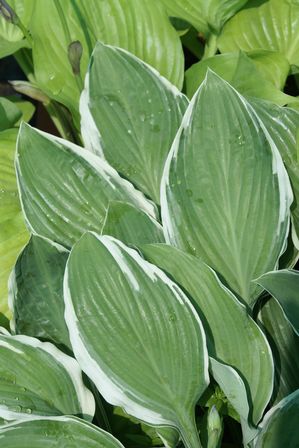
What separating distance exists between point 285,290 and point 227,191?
133 mm

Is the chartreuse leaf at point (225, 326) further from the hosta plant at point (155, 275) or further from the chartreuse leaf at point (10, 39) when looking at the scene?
the chartreuse leaf at point (10, 39)

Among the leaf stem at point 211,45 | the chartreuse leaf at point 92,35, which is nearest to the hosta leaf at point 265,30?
the leaf stem at point 211,45

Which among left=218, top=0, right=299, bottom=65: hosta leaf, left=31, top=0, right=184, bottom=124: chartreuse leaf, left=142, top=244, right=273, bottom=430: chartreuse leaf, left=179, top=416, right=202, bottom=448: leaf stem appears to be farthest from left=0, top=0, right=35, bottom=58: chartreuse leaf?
left=179, top=416, right=202, bottom=448: leaf stem

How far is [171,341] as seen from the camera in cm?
66

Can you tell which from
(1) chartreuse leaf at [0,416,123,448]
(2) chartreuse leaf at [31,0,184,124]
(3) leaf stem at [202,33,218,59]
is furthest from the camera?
(3) leaf stem at [202,33,218,59]

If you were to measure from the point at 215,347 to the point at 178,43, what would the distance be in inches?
18.1

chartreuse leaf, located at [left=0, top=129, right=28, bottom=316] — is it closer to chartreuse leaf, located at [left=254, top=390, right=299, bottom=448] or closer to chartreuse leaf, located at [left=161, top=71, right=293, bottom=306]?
chartreuse leaf, located at [left=161, top=71, right=293, bottom=306]

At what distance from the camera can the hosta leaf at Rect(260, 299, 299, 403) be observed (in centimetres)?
73

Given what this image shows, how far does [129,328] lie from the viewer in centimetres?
65

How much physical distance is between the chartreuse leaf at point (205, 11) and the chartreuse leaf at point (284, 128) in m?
0.24

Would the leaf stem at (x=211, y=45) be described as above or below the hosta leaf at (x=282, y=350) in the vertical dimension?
above

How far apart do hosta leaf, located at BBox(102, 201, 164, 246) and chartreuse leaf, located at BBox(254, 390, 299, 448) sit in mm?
229

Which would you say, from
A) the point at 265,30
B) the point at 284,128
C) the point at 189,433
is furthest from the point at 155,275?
the point at 265,30

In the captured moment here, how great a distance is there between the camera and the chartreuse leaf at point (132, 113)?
2.76 ft
